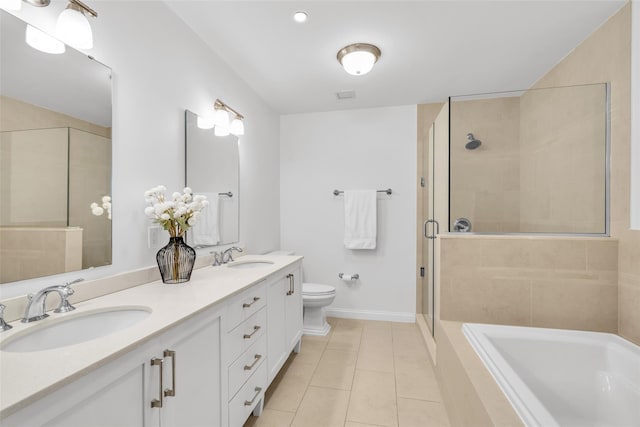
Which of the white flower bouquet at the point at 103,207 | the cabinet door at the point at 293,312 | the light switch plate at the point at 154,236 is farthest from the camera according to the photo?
the cabinet door at the point at 293,312

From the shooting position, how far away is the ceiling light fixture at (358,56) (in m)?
2.04

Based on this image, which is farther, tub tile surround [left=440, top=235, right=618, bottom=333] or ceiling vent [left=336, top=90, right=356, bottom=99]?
ceiling vent [left=336, top=90, right=356, bottom=99]

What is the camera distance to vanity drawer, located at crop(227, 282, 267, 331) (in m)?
1.34

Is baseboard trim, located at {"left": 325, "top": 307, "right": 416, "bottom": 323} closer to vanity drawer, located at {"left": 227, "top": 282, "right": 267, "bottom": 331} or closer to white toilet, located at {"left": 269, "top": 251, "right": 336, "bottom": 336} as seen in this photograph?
white toilet, located at {"left": 269, "top": 251, "right": 336, "bottom": 336}

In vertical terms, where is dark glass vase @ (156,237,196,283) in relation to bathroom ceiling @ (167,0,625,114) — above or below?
below

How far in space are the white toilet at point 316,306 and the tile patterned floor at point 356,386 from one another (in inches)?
4.4

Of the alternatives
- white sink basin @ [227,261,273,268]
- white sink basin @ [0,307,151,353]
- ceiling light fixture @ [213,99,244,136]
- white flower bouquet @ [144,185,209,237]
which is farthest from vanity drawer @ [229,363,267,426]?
ceiling light fixture @ [213,99,244,136]

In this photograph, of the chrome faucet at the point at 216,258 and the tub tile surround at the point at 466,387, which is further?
the chrome faucet at the point at 216,258

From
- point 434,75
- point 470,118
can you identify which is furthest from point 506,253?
point 434,75

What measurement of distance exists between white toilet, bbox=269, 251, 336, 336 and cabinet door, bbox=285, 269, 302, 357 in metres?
0.33

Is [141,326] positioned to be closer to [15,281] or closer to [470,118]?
[15,281]

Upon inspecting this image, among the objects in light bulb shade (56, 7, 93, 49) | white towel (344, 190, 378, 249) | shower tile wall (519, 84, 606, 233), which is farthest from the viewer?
white towel (344, 190, 378, 249)

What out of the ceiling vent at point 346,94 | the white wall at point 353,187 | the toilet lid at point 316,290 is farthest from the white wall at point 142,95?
the toilet lid at point 316,290

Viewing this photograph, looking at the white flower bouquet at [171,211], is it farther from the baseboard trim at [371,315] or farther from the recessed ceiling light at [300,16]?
the baseboard trim at [371,315]
